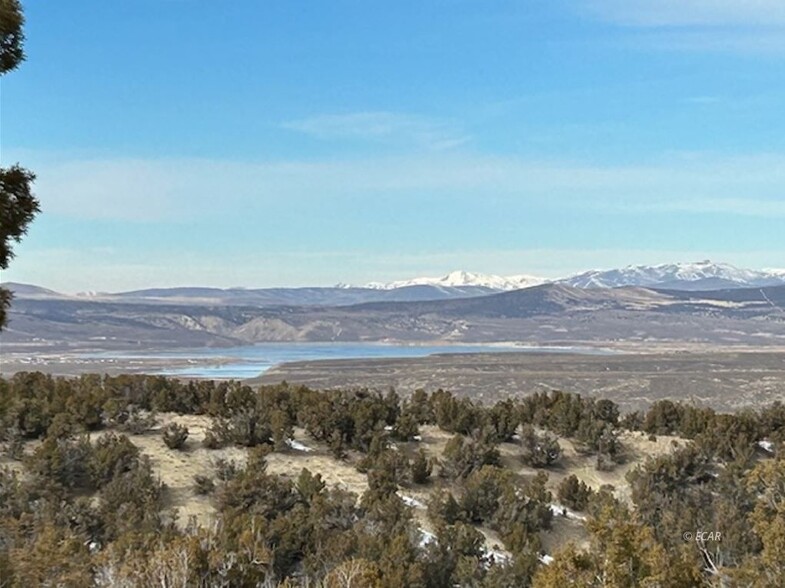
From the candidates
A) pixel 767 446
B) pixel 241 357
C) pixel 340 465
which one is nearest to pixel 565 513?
pixel 340 465

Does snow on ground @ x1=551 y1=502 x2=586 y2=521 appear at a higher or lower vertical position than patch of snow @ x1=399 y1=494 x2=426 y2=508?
Answer: lower

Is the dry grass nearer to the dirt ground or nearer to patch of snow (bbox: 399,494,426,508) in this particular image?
patch of snow (bbox: 399,494,426,508)

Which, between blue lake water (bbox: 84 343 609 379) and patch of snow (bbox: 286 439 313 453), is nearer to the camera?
patch of snow (bbox: 286 439 313 453)

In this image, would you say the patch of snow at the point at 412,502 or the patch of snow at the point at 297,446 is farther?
the patch of snow at the point at 297,446

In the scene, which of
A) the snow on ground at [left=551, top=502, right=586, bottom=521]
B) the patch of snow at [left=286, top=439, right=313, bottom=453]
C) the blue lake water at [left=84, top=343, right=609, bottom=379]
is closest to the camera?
the snow on ground at [left=551, top=502, right=586, bottom=521]

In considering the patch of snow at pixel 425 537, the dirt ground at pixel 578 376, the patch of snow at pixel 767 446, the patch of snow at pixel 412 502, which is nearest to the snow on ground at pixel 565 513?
the patch of snow at pixel 412 502

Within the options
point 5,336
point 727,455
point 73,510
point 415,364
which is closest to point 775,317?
point 415,364

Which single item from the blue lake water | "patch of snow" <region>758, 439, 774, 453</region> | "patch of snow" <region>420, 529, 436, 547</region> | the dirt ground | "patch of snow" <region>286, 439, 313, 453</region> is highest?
"patch of snow" <region>286, 439, 313, 453</region>

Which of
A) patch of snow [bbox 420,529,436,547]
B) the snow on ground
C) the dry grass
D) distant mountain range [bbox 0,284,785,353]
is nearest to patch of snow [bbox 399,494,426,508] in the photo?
the dry grass

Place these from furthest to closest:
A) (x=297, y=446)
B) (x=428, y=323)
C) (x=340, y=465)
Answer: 1. (x=428, y=323)
2. (x=297, y=446)
3. (x=340, y=465)

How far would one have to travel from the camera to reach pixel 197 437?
1988 cm

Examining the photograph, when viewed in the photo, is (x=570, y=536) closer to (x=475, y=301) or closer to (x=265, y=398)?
(x=265, y=398)

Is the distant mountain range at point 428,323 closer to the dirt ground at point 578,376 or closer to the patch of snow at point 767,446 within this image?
the dirt ground at point 578,376

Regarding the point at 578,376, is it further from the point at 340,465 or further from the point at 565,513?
the point at 340,465
